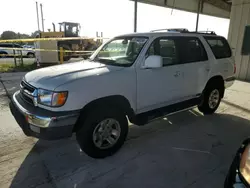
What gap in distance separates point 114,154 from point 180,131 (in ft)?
4.91

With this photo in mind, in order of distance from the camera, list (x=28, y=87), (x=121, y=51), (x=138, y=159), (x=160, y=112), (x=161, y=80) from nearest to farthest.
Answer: (x=28, y=87) < (x=138, y=159) < (x=161, y=80) < (x=160, y=112) < (x=121, y=51)

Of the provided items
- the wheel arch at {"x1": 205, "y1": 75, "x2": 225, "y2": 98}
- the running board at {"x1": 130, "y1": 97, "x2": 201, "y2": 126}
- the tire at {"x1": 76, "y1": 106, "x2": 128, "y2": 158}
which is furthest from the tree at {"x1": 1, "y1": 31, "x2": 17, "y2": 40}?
the tire at {"x1": 76, "y1": 106, "x2": 128, "y2": 158}

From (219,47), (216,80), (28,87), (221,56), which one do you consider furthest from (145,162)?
(219,47)

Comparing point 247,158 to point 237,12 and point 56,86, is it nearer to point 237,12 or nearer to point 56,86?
point 56,86

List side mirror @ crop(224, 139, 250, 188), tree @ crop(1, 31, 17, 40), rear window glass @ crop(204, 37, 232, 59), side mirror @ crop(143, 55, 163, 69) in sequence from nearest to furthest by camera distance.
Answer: side mirror @ crop(224, 139, 250, 188), side mirror @ crop(143, 55, 163, 69), rear window glass @ crop(204, 37, 232, 59), tree @ crop(1, 31, 17, 40)

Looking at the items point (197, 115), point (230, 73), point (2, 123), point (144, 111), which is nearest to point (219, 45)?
point (230, 73)

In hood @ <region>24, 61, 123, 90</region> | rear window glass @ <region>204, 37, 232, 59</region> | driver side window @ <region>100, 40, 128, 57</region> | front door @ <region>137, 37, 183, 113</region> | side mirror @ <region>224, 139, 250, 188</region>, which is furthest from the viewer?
rear window glass @ <region>204, 37, 232, 59</region>

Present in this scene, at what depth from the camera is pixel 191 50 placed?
397 centimetres

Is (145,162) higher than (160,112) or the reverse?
the reverse

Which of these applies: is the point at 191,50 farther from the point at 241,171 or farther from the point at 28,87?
the point at 28,87

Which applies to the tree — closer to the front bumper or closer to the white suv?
the white suv

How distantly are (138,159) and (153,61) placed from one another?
146 cm

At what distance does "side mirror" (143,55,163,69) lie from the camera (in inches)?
118

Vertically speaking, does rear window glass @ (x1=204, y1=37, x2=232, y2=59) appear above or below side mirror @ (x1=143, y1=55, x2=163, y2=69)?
above
